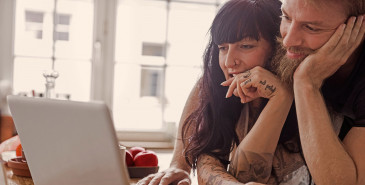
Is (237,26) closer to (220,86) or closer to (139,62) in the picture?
(220,86)

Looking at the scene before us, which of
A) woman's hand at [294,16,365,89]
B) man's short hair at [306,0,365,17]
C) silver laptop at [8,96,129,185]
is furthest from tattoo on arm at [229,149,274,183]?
silver laptop at [8,96,129,185]

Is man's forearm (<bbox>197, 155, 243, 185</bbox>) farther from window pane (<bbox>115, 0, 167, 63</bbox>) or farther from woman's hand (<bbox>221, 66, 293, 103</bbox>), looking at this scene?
window pane (<bbox>115, 0, 167, 63</bbox>)

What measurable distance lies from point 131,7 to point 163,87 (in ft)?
1.91

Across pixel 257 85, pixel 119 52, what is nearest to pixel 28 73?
pixel 119 52

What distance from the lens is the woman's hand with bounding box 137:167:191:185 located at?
1327 millimetres

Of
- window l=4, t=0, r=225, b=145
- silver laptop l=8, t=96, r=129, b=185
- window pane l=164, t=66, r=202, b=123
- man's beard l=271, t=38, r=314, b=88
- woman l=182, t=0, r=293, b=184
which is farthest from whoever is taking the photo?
window pane l=164, t=66, r=202, b=123

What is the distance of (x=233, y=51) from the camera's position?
1384 millimetres

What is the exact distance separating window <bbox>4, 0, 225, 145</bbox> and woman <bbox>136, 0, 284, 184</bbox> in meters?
1.93

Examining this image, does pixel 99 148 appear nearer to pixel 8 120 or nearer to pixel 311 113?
pixel 311 113

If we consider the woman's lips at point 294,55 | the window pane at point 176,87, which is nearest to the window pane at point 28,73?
the window pane at point 176,87

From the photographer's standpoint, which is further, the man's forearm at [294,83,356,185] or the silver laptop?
the man's forearm at [294,83,356,185]

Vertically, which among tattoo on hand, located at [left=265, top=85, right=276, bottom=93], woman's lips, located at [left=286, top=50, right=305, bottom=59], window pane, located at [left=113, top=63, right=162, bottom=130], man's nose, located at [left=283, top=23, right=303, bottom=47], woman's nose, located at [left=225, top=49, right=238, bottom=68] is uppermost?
man's nose, located at [left=283, top=23, right=303, bottom=47]

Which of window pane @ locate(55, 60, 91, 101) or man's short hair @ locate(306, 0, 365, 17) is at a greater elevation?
man's short hair @ locate(306, 0, 365, 17)

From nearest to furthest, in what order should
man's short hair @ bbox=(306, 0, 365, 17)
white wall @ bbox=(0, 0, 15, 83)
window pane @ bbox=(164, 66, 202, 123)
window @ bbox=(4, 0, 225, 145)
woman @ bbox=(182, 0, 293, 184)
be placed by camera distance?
man's short hair @ bbox=(306, 0, 365, 17), woman @ bbox=(182, 0, 293, 184), white wall @ bbox=(0, 0, 15, 83), window @ bbox=(4, 0, 225, 145), window pane @ bbox=(164, 66, 202, 123)
